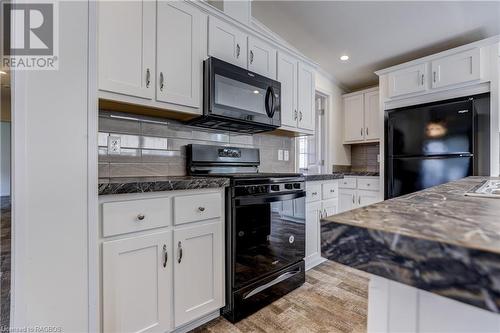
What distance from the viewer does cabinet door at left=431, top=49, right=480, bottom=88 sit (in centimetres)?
264

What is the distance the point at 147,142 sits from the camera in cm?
183

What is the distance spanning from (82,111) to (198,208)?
776 mm

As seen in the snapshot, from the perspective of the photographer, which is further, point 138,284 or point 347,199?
point 347,199

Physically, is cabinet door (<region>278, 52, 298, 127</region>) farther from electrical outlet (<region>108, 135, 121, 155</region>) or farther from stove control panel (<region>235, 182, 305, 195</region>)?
electrical outlet (<region>108, 135, 121, 155</region>)

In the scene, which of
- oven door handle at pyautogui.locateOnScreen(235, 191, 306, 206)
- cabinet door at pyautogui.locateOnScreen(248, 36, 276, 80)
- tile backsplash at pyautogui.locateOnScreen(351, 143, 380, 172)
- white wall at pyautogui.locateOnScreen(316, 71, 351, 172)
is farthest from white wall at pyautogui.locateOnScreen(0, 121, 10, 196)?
tile backsplash at pyautogui.locateOnScreen(351, 143, 380, 172)

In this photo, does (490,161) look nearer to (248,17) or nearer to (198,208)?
(248,17)

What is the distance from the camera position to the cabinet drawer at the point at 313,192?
231 cm

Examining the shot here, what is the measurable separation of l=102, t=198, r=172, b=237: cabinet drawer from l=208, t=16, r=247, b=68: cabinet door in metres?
1.23

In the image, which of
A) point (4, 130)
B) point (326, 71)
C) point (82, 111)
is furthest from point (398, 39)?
point (4, 130)

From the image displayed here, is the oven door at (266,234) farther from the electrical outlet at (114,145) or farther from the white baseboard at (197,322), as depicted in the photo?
the electrical outlet at (114,145)

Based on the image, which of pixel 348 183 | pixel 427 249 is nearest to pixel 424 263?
pixel 427 249

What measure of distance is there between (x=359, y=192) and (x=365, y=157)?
79 centimetres

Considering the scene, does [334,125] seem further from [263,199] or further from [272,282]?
[272,282]

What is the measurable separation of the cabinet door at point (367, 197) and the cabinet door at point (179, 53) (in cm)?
290
